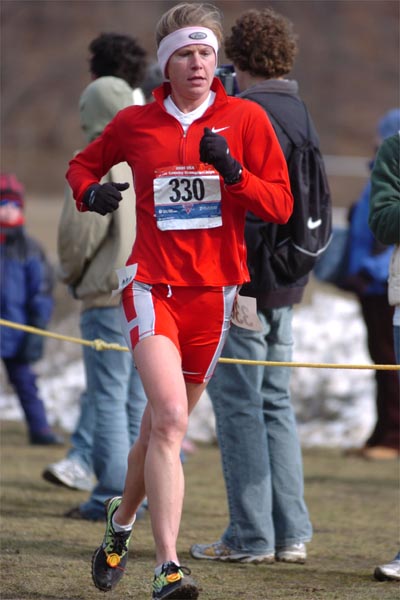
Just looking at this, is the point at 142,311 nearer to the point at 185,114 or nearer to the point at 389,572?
the point at 185,114

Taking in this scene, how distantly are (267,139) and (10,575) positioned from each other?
1905 millimetres

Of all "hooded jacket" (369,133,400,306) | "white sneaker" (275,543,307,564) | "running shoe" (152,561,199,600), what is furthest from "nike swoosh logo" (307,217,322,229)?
"running shoe" (152,561,199,600)

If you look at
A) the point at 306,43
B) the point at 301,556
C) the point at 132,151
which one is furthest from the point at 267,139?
the point at 306,43

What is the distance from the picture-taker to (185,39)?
4.39 m

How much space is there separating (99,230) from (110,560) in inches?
79.2

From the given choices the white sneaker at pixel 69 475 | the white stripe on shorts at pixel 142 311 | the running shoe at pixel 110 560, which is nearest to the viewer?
the white stripe on shorts at pixel 142 311

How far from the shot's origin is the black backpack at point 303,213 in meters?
5.15

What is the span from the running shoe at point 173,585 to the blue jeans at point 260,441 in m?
1.24

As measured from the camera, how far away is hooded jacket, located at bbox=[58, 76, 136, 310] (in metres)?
6.06

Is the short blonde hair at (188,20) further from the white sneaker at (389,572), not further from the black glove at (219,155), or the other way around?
the white sneaker at (389,572)

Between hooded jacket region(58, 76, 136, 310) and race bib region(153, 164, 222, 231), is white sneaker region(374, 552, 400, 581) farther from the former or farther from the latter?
hooded jacket region(58, 76, 136, 310)

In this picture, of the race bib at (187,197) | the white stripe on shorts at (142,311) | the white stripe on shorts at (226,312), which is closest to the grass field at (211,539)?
the white stripe on shorts at (226,312)

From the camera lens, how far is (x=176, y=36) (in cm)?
441

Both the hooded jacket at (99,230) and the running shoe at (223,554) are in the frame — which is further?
the hooded jacket at (99,230)
